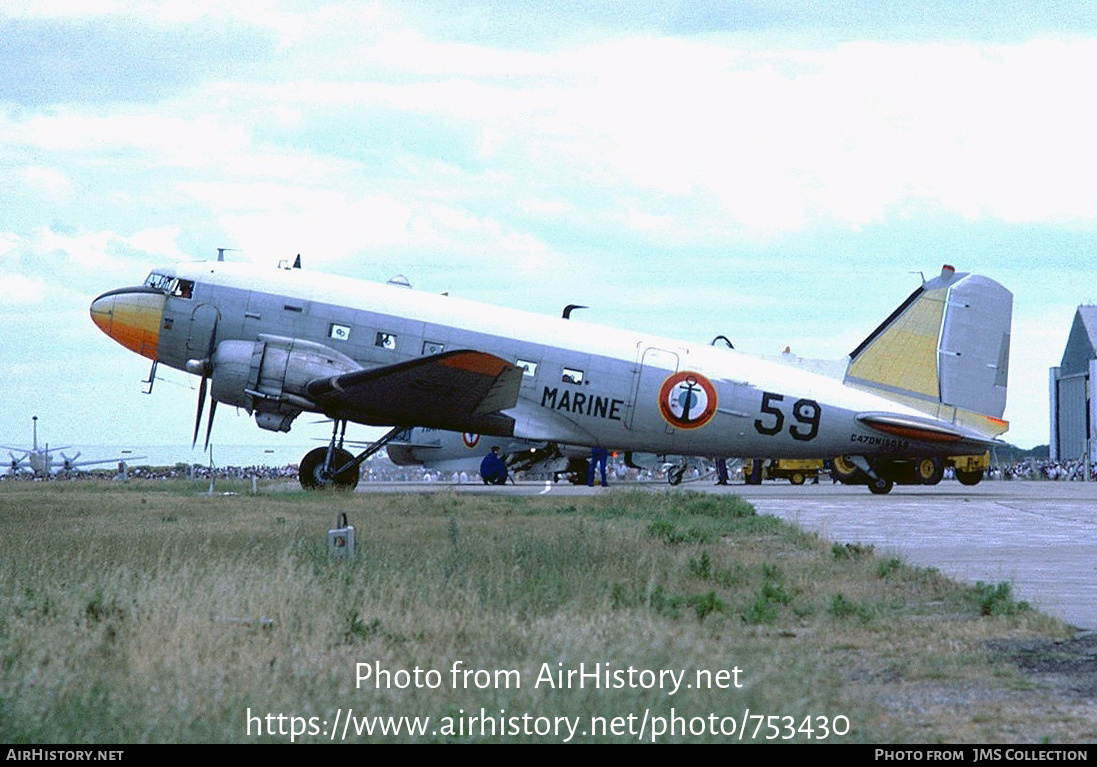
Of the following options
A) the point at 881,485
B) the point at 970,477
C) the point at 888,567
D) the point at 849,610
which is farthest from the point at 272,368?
the point at 970,477

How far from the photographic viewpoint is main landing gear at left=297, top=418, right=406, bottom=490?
3328 centimetres

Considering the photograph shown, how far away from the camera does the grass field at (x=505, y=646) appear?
6.96 metres

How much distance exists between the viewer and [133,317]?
32.8m

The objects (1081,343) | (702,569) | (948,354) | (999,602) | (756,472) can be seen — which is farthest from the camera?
(1081,343)

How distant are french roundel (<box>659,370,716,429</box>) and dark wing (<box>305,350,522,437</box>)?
13.0ft

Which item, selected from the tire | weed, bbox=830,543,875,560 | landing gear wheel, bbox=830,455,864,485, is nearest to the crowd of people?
the tire

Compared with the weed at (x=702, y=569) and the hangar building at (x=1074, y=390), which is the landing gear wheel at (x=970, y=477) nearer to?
the weed at (x=702, y=569)

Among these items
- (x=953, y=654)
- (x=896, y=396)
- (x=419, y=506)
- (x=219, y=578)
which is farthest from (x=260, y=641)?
(x=896, y=396)

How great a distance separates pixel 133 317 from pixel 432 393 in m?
7.80

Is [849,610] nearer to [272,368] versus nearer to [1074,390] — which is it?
[272,368]

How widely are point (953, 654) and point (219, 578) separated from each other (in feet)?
21.7

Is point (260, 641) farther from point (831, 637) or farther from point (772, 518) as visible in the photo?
point (772, 518)

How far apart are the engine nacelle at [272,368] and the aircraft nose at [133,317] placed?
1.92m

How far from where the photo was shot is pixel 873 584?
1430cm
